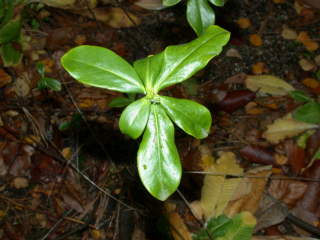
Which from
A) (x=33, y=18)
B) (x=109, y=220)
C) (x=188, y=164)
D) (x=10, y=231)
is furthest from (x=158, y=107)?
(x=33, y=18)

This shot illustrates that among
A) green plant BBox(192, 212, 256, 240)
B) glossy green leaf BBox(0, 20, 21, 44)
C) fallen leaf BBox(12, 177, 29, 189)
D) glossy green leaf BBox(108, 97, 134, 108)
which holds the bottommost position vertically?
green plant BBox(192, 212, 256, 240)

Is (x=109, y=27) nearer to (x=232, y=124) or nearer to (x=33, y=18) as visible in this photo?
(x=33, y=18)

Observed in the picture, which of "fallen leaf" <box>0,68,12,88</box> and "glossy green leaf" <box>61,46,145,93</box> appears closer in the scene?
"glossy green leaf" <box>61,46,145,93</box>

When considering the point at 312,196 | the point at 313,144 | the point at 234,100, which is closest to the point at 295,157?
the point at 313,144

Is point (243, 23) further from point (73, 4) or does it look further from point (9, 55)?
point (9, 55)

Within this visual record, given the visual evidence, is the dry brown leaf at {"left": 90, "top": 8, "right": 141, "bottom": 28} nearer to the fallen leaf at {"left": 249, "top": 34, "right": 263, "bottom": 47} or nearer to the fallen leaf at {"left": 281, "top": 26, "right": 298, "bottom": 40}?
the fallen leaf at {"left": 249, "top": 34, "right": 263, "bottom": 47}

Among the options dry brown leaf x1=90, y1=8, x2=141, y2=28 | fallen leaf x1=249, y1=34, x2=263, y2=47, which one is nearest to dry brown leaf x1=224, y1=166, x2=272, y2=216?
fallen leaf x1=249, y1=34, x2=263, y2=47
